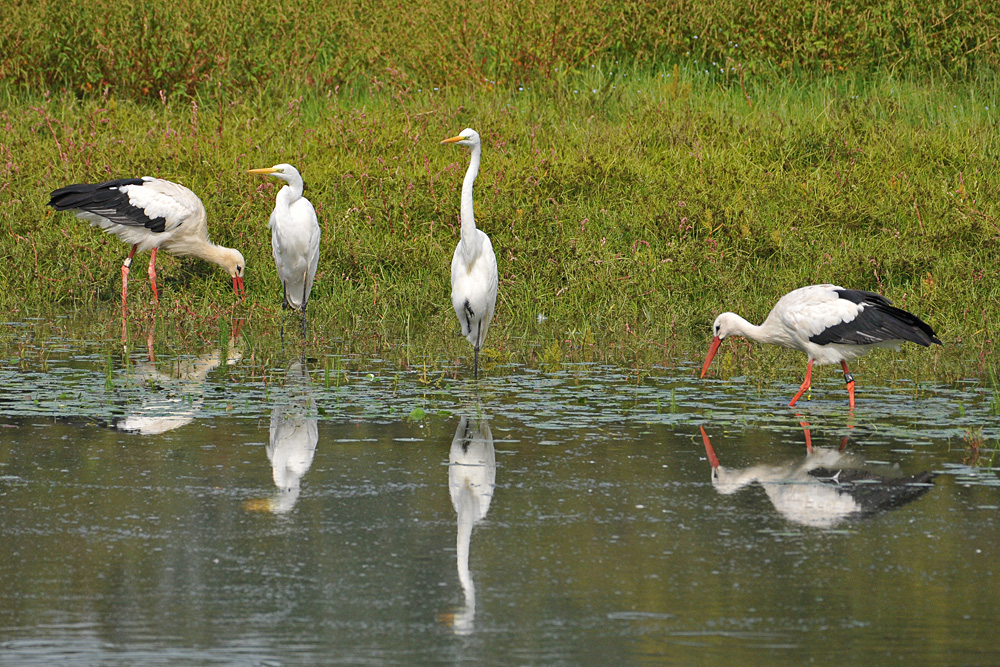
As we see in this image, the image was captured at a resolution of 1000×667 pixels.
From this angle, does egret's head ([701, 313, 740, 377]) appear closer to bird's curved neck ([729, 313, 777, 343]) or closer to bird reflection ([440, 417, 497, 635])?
bird's curved neck ([729, 313, 777, 343])

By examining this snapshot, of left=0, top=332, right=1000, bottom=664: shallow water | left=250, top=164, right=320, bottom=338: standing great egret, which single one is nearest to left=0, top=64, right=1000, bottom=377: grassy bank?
left=250, top=164, right=320, bottom=338: standing great egret

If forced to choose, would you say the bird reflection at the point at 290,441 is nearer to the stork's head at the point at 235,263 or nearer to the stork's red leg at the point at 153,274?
the stork's head at the point at 235,263

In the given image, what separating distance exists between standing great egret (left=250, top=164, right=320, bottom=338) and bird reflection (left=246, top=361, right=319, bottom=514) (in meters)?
2.48

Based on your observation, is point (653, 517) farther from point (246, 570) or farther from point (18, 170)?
point (18, 170)

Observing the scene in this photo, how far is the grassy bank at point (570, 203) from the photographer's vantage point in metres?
12.1

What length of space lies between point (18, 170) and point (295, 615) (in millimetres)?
11518

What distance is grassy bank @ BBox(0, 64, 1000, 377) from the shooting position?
1210 cm

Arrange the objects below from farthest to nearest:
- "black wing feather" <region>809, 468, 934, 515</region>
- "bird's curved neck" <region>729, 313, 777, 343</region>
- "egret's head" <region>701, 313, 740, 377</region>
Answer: "egret's head" <region>701, 313, 740, 377</region> < "bird's curved neck" <region>729, 313, 777, 343</region> < "black wing feather" <region>809, 468, 934, 515</region>

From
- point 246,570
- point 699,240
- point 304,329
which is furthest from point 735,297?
point 246,570

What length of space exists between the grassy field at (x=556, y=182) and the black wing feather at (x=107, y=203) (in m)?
0.72

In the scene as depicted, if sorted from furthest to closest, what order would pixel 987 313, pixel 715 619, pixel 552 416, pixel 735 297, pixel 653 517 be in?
pixel 735 297 → pixel 987 313 → pixel 552 416 → pixel 653 517 → pixel 715 619

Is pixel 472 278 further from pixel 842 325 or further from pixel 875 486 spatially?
pixel 875 486

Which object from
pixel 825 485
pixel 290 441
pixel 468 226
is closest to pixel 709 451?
pixel 825 485

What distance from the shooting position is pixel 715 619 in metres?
4.68
